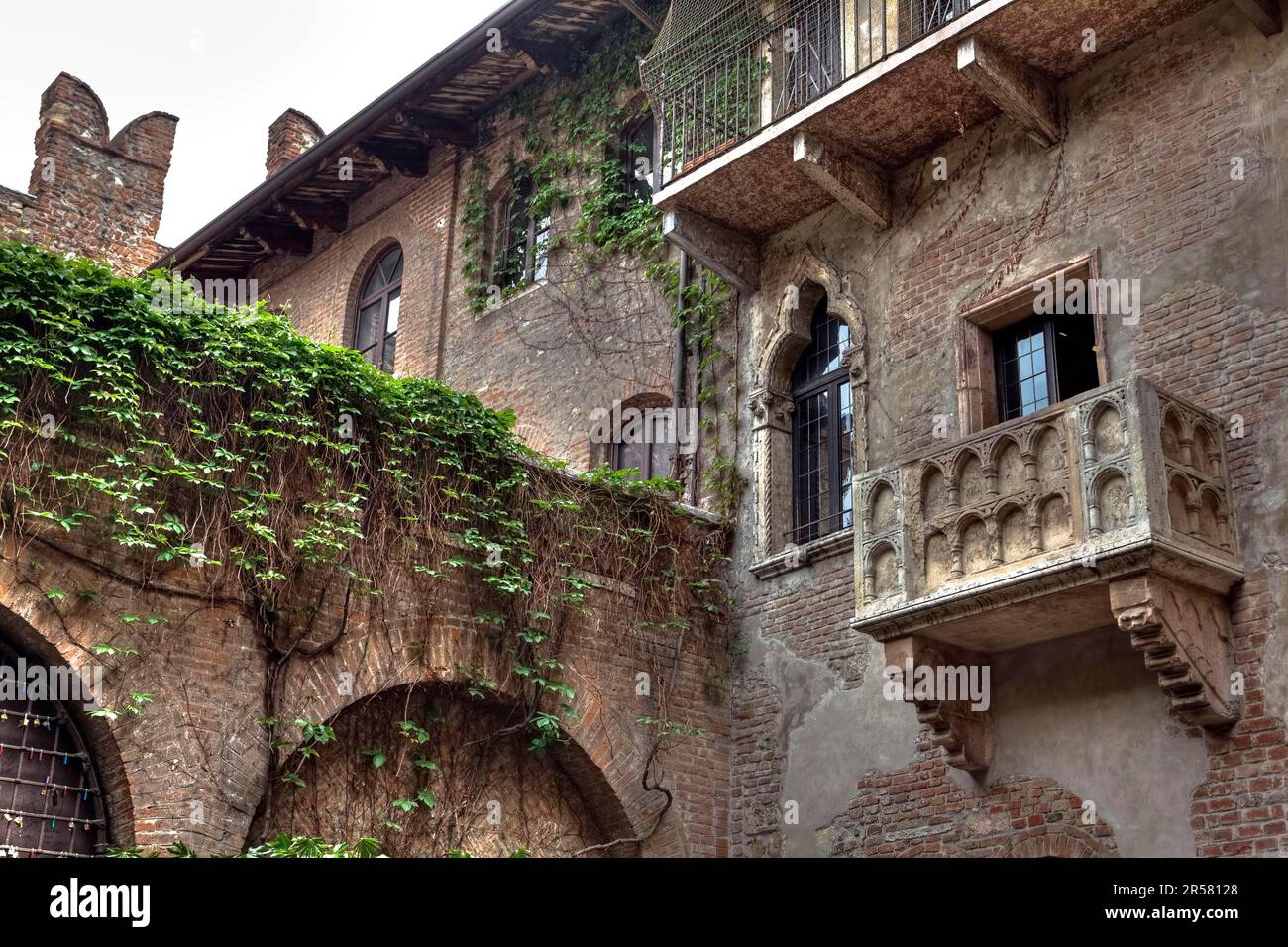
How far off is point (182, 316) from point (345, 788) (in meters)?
3.28

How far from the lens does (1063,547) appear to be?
27.2 ft

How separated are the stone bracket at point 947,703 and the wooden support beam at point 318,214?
11184mm

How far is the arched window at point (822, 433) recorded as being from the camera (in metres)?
11.4

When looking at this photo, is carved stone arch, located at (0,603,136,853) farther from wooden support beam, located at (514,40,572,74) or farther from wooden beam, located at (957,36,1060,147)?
wooden support beam, located at (514,40,572,74)

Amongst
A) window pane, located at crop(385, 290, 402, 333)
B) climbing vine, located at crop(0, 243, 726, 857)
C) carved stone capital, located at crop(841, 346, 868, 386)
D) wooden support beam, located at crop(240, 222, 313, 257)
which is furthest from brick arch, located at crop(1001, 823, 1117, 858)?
wooden support beam, located at crop(240, 222, 313, 257)

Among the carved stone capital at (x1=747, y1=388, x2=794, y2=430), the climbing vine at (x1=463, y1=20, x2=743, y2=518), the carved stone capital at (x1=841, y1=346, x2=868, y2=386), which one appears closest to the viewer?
the carved stone capital at (x1=841, y1=346, x2=868, y2=386)

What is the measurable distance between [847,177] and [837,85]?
2.45ft

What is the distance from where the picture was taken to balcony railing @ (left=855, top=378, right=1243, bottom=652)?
8062mm

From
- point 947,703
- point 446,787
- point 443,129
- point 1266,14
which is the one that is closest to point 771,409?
point 947,703

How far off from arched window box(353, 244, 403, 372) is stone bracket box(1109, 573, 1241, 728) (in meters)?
10.6

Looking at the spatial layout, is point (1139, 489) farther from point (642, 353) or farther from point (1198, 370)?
point (642, 353)

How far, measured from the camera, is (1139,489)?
26.1 ft

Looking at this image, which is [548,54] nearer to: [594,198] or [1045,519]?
[594,198]

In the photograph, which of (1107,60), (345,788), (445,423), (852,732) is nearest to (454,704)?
(345,788)
